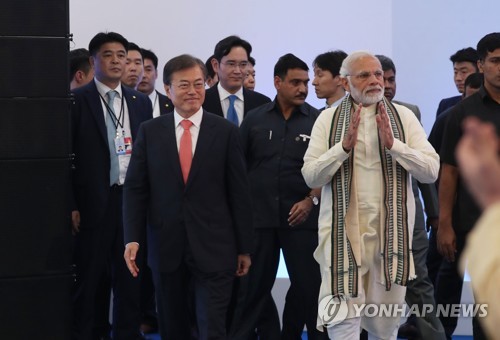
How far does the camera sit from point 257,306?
5.70m

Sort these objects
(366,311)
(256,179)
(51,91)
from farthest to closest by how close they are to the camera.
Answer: (256,179) → (51,91) → (366,311)

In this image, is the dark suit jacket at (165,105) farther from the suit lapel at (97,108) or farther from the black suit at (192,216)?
the black suit at (192,216)

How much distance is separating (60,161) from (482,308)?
7.52 ft

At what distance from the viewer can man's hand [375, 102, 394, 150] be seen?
13.9 ft

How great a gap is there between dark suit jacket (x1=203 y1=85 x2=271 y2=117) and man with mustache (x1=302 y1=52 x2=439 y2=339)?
1.80 metres

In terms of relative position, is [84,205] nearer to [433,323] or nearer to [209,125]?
[209,125]

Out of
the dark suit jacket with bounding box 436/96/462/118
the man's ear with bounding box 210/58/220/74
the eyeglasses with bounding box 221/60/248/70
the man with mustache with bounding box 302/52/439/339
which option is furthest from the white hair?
the dark suit jacket with bounding box 436/96/462/118

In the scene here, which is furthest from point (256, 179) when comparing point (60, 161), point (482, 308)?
point (482, 308)

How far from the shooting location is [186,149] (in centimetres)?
464

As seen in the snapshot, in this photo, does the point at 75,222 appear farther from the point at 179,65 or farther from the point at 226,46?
the point at 226,46

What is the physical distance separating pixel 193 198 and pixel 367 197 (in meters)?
0.83

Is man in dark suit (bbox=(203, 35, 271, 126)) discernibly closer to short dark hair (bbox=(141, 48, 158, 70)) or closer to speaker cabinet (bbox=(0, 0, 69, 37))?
short dark hair (bbox=(141, 48, 158, 70))

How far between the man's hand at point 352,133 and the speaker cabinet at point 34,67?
5.32ft

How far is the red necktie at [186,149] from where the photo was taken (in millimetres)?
4617
